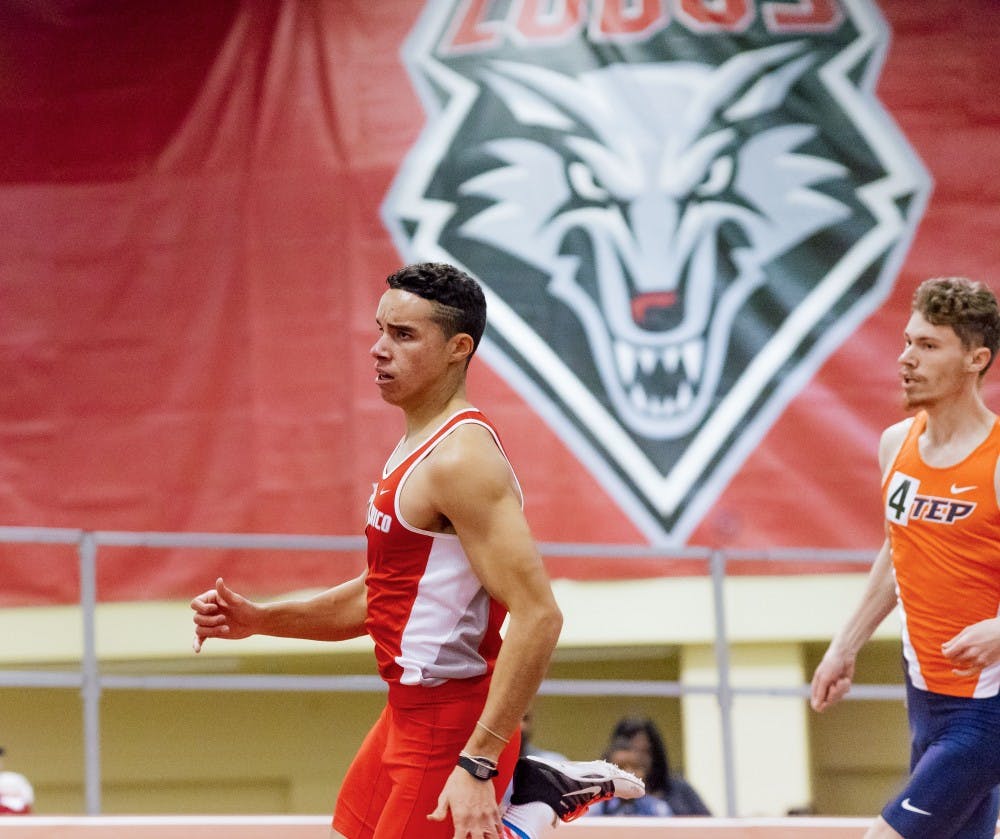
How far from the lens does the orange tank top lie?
11.2ft

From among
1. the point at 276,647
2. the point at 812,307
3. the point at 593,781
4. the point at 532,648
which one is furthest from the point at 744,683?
the point at 532,648

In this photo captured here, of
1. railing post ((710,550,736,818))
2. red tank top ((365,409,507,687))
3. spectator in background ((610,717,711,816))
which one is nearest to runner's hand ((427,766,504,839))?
red tank top ((365,409,507,687))

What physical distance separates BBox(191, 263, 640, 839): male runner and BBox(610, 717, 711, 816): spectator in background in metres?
3.16

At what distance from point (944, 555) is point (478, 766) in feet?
4.58

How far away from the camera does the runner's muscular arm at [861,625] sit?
369 cm

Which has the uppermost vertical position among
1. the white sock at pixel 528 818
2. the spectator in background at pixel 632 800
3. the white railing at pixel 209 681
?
the white railing at pixel 209 681

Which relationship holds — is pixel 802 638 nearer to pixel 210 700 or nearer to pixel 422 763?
pixel 210 700

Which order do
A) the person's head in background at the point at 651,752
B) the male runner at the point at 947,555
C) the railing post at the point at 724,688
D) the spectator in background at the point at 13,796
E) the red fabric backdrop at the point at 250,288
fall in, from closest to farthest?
the male runner at the point at 947,555 → the railing post at the point at 724,688 → the spectator in background at the point at 13,796 → the person's head in background at the point at 651,752 → the red fabric backdrop at the point at 250,288

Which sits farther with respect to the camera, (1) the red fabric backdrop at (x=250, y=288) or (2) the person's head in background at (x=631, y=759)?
(1) the red fabric backdrop at (x=250, y=288)

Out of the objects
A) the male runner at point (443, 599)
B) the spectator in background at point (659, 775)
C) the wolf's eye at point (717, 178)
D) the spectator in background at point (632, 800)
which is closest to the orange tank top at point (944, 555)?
the male runner at point (443, 599)

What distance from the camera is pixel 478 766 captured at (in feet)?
8.67

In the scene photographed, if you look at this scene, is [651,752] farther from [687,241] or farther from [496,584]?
[496,584]

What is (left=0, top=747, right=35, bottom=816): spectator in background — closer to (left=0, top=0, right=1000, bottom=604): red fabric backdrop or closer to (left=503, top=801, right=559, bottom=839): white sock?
(left=0, top=0, right=1000, bottom=604): red fabric backdrop

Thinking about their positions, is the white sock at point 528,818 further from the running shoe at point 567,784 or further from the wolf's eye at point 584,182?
the wolf's eye at point 584,182
